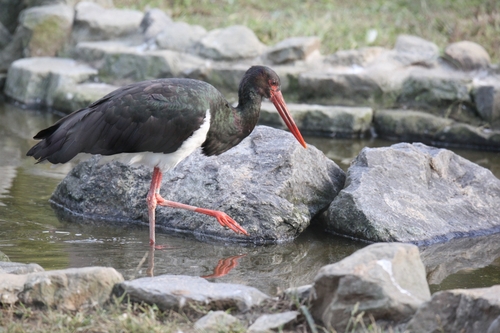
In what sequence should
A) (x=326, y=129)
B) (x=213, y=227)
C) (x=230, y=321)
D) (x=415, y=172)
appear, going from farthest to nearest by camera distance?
(x=326, y=129), (x=415, y=172), (x=213, y=227), (x=230, y=321)

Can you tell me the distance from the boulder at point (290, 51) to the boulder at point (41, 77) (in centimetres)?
268

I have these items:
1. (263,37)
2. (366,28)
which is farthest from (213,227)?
(366,28)

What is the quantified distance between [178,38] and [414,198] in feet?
20.1

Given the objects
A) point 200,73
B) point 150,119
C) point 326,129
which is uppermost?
point 150,119

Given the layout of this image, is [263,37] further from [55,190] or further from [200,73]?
[55,190]

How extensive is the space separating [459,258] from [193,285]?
8.45 feet

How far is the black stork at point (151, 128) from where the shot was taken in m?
5.58

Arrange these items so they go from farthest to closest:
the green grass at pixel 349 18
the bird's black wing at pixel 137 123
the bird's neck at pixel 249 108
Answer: the green grass at pixel 349 18 → the bird's neck at pixel 249 108 → the bird's black wing at pixel 137 123

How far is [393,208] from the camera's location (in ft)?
19.9

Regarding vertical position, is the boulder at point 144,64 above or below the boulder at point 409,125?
above

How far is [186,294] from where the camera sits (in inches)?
151

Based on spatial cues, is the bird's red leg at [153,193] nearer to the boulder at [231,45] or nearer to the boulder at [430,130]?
the boulder at [430,130]

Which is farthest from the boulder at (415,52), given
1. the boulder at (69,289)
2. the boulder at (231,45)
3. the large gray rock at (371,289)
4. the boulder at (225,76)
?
the boulder at (69,289)

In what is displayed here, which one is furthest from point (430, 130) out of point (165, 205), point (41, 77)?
point (41, 77)
